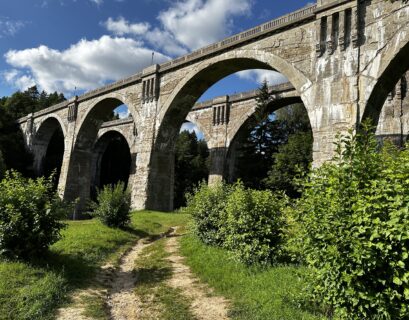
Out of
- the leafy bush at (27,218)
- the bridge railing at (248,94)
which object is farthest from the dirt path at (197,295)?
the bridge railing at (248,94)

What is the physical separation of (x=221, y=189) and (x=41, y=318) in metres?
5.95

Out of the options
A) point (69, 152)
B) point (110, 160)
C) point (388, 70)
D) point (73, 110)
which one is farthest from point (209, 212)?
point (110, 160)

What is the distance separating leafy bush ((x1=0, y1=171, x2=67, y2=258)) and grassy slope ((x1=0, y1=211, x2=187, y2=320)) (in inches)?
13.3

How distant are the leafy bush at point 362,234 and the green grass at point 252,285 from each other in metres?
0.87

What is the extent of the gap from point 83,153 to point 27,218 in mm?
19263

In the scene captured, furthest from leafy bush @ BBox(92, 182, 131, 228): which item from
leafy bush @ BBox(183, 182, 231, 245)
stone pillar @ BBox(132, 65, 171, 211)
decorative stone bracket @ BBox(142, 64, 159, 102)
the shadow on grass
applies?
decorative stone bracket @ BBox(142, 64, 159, 102)

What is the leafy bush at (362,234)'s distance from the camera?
3.49 metres

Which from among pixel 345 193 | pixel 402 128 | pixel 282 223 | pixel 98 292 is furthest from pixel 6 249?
pixel 402 128

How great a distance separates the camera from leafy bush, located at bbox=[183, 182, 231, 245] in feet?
30.9

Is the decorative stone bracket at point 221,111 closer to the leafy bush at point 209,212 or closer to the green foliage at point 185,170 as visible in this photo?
the green foliage at point 185,170

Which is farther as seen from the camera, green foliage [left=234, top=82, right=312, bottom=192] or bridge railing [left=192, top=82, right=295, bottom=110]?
green foliage [left=234, top=82, right=312, bottom=192]

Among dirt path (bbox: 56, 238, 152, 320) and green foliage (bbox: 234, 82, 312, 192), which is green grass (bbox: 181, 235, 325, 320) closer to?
dirt path (bbox: 56, 238, 152, 320)

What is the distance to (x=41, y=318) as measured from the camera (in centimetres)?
534

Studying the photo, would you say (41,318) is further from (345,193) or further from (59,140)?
(59,140)
